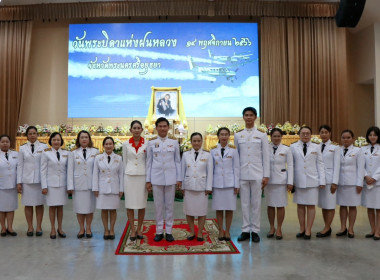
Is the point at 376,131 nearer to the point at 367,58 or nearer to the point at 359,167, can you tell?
the point at 359,167

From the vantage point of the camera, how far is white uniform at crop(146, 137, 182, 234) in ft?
12.8

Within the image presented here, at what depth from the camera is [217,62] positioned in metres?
10.8

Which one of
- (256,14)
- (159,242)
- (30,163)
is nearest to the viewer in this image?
(159,242)

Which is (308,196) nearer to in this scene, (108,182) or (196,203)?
(196,203)

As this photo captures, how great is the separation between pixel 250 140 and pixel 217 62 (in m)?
7.22

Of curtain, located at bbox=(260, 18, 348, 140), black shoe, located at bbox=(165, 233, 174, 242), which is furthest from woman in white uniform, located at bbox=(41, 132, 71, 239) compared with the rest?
curtain, located at bbox=(260, 18, 348, 140)

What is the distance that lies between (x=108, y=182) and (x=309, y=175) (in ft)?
7.61

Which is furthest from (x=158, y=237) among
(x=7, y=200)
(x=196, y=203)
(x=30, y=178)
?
(x=7, y=200)

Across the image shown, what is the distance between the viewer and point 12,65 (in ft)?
35.7

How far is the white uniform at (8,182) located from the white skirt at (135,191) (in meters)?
1.43

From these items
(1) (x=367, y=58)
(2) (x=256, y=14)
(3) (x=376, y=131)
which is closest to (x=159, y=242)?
(3) (x=376, y=131)

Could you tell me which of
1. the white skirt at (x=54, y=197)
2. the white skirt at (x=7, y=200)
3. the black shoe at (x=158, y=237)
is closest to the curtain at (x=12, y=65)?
the white skirt at (x=7, y=200)

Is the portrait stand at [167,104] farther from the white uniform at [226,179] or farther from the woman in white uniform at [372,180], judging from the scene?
the woman in white uniform at [372,180]

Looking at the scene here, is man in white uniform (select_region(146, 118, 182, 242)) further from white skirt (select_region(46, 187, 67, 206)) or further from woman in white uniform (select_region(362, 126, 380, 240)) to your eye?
woman in white uniform (select_region(362, 126, 380, 240))
